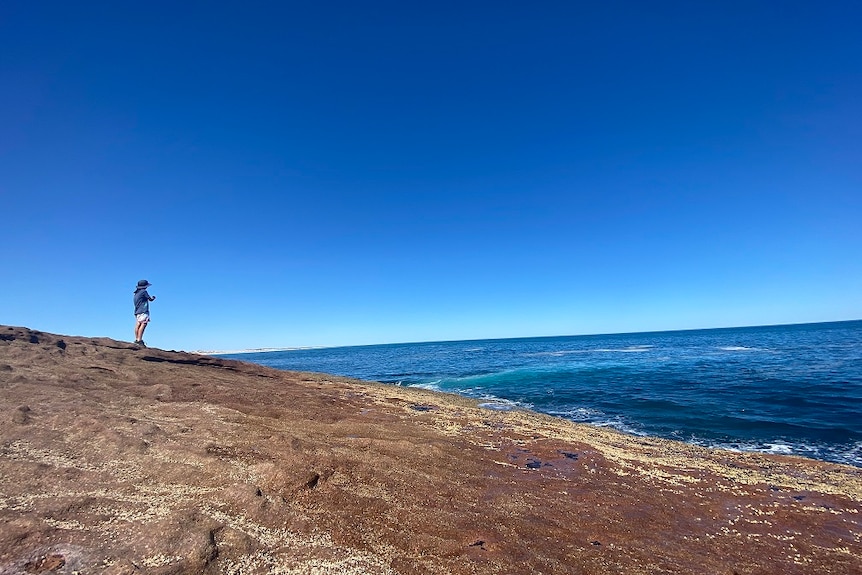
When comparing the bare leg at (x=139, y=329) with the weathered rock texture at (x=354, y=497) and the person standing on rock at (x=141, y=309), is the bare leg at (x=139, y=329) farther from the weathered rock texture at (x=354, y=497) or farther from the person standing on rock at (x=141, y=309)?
the weathered rock texture at (x=354, y=497)

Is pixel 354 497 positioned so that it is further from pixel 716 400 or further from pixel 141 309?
pixel 716 400

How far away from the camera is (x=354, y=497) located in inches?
244

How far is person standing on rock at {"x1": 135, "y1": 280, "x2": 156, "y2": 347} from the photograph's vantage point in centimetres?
1827

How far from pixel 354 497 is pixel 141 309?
17.9m

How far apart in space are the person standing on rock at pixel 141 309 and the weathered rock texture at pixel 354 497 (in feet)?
22.6

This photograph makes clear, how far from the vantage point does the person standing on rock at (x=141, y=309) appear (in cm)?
1827

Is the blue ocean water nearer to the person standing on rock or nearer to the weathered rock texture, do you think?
the weathered rock texture

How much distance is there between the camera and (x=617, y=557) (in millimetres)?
5469

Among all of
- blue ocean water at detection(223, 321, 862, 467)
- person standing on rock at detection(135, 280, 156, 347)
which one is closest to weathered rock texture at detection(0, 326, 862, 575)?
blue ocean water at detection(223, 321, 862, 467)

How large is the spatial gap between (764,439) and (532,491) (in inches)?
510

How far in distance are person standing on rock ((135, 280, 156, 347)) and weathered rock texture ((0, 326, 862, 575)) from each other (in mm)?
6875

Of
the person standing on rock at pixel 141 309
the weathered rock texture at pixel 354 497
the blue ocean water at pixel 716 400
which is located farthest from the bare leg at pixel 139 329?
the blue ocean water at pixel 716 400

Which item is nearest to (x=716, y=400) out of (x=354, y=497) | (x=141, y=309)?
(x=354, y=497)

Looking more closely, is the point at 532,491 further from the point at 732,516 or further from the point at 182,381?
the point at 182,381
